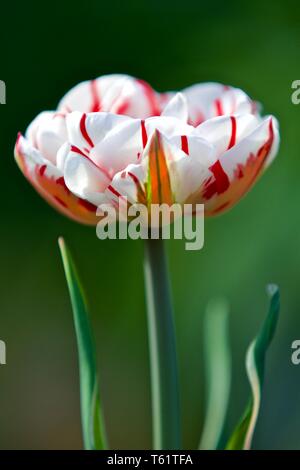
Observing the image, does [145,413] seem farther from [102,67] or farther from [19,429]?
[102,67]

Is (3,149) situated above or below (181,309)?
above

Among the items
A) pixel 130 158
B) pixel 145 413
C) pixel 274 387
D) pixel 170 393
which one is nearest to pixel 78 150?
pixel 130 158

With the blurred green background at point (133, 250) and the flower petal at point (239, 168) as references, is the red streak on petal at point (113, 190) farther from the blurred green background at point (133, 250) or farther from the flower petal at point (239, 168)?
the blurred green background at point (133, 250)

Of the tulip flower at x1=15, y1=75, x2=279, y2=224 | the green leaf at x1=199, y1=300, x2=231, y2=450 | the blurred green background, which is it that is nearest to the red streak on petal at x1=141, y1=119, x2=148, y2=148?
the tulip flower at x1=15, y1=75, x2=279, y2=224

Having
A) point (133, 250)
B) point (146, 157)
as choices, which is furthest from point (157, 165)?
point (133, 250)

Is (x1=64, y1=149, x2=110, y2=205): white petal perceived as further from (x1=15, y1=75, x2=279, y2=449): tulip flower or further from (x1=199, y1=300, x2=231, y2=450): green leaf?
(x1=199, y1=300, x2=231, y2=450): green leaf

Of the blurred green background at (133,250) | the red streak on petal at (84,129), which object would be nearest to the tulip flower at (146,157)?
the red streak on petal at (84,129)

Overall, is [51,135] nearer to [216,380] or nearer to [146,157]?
[146,157]

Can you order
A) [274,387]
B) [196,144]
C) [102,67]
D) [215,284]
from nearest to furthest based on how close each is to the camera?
1. [196,144]
2. [274,387]
3. [215,284]
4. [102,67]
